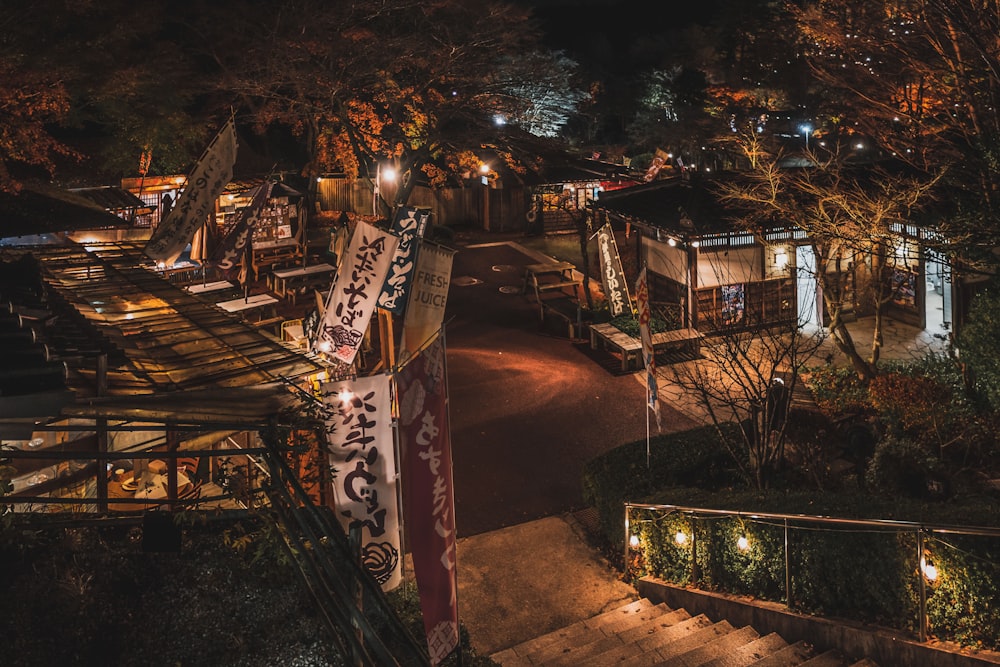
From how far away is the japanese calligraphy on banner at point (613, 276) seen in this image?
21297 millimetres

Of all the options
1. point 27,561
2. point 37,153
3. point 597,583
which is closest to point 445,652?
Answer: point 27,561

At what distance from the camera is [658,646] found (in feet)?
30.5

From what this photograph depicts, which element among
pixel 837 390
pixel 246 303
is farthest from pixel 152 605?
Result: pixel 246 303

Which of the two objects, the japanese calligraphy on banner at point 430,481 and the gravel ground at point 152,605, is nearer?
the gravel ground at point 152,605

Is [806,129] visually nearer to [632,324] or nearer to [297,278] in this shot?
[632,324]

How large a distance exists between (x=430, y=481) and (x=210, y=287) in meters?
18.1

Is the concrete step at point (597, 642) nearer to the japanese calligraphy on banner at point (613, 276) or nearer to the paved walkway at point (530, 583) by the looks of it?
the paved walkway at point (530, 583)

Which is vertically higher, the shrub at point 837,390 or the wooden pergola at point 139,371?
the wooden pergola at point 139,371

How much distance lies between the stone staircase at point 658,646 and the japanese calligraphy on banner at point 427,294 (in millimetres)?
4460

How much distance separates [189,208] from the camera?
1395 centimetres

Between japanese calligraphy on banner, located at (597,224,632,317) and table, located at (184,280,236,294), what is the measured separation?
444 inches

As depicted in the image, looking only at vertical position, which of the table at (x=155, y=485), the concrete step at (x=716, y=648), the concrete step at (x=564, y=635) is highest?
the table at (x=155, y=485)

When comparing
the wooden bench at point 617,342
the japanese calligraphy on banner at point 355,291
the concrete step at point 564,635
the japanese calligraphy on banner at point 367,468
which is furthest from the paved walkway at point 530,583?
the wooden bench at point 617,342

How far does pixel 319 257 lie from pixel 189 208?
51.0ft
